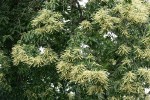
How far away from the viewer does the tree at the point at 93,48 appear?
7.05m

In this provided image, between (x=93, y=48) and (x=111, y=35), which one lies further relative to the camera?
(x=93, y=48)

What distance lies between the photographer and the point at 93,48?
7.59m

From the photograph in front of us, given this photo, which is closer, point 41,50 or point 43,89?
point 41,50

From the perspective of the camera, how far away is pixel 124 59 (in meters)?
7.24

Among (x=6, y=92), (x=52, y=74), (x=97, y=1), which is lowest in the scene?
(x=6, y=92)

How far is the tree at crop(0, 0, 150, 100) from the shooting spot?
7051 mm

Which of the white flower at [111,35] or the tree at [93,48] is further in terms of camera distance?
the white flower at [111,35]

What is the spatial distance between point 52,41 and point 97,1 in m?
0.89

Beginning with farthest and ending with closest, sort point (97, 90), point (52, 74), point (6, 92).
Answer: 1. point (6, 92)
2. point (52, 74)
3. point (97, 90)

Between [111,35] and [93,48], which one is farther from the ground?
[111,35]

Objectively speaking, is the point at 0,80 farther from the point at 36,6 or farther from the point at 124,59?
the point at 124,59

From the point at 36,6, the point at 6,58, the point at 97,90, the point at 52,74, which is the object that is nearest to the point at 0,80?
the point at 6,58

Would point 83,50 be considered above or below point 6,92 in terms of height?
above

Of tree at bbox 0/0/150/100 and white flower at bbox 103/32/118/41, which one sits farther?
white flower at bbox 103/32/118/41
